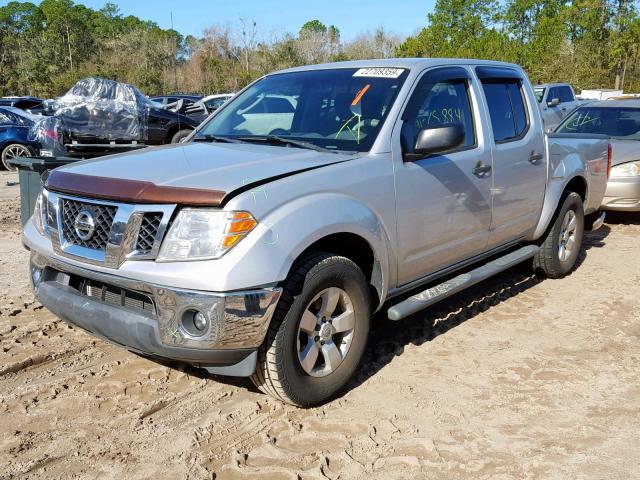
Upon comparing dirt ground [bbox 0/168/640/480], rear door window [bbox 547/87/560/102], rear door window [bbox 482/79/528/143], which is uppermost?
rear door window [bbox 547/87/560/102]

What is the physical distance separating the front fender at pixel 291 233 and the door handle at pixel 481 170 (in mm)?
1178

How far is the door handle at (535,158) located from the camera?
5309 mm

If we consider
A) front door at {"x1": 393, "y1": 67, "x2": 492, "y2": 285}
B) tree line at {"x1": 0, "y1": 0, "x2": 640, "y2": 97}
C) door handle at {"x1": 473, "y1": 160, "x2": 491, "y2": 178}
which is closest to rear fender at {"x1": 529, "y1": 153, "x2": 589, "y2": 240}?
front door at {"x1": 393, "y1": 67, "x2": 492, "y2": 285}

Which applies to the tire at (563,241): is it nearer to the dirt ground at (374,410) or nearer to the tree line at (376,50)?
the dirt ground at (374,410)

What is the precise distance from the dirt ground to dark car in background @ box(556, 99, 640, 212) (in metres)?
3.84

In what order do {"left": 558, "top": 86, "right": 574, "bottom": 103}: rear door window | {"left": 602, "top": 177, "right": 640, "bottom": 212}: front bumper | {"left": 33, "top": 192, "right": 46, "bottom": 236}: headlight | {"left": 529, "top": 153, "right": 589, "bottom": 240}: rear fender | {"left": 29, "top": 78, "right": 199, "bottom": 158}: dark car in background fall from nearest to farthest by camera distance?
{"left": 33, "top": 192, "right": 46, "bottom": 236}: headlight
{"left": 529, "top": 153, "right": 589, "bottom": 240}: rear fender
{"left": 602, "top": 177, "right": 640, "bottom": 212}: front bumper
{"left": 29, "top": 78, "right": 199, "bottom": 158}: dark car in background
{"left": 558, "top": 86, "right": 574, "bottom": 103}: rear door window

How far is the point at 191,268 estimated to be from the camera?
2977mm

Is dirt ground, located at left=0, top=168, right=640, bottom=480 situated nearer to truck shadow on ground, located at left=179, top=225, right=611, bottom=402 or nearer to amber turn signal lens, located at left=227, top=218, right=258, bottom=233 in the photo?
truck shadow on ground, located at left=179, top=225, right=611, bottom=402

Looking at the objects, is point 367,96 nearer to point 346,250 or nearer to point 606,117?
point 346,250

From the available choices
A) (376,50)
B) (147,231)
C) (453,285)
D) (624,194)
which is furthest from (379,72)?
(376,50)

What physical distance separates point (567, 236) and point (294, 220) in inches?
155

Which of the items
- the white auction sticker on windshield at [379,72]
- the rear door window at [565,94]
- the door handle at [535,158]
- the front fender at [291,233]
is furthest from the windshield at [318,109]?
the rear door window at [565,94]

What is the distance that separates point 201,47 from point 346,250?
246ft

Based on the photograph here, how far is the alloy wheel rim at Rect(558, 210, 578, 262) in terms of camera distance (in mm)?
6094
